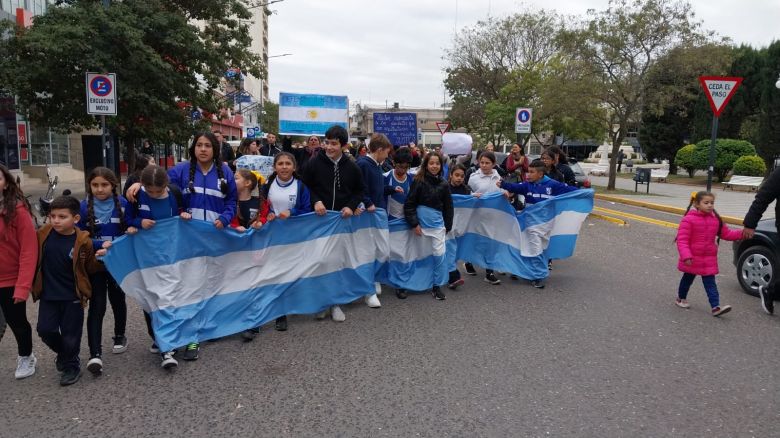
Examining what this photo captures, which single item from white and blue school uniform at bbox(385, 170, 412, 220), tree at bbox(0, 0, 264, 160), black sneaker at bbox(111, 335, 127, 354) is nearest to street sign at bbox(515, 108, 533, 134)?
tree at bbox(0, 0, 264, 160)

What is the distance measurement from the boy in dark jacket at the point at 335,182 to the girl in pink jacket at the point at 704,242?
11.4 feet

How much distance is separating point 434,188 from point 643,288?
9.88 ft

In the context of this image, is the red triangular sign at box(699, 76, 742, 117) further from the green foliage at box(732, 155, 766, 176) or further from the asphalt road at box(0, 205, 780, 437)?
the green foliage at box(732, 155, 766, 176)

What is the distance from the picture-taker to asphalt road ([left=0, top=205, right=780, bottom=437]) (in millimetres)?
3607

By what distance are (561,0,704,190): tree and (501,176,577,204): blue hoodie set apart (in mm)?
17840

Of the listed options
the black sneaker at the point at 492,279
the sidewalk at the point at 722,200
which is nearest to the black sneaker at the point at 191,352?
the black sneaker at the point at 492,279

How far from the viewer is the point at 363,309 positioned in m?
6.15

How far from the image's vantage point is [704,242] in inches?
236

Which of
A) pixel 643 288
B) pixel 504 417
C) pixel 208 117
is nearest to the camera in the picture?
pixel 504 417

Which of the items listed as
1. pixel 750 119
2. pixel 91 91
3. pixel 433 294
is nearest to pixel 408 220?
pixel 433 294

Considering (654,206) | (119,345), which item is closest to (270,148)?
(119,345)

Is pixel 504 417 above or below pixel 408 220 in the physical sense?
below

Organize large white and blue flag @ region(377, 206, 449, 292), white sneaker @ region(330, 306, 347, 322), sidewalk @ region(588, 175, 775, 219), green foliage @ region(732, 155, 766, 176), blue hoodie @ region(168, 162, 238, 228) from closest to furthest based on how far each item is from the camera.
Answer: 1. blue hoodie @ region(168, 162, 238, 228)
2. white sneaker @ region(330, 306, 347, 322)
3. large white and blue flag @ region(377, 206, 449, 292)
4. sidewalk @ region(588, 175, 775, 219)
5. green foliage @ region(732, 155, 766, 176)

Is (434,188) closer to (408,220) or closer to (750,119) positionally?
(408,220)
